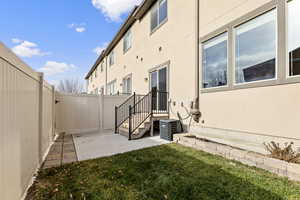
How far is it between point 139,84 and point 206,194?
27.1ft

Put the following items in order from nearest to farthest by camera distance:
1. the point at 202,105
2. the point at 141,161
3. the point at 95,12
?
1. the point at 141,161
2. the point at 202,105
3. the point at 95,12

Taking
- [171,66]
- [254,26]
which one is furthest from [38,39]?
[254,26]

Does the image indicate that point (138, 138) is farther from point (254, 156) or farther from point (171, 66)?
point (254, 156)

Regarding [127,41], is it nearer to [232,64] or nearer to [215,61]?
[215,61]

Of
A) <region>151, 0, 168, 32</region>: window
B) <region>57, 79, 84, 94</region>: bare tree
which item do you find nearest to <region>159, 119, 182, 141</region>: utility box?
<region>151, 0, 168, 32</region>: window

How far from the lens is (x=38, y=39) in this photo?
15.2m

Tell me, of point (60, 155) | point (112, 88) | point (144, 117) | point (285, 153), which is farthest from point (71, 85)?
point (285, 153)

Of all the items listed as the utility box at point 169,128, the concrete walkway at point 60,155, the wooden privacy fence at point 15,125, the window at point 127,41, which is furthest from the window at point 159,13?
the concrete walkway at point 60,155

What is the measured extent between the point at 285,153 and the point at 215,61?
3111mm

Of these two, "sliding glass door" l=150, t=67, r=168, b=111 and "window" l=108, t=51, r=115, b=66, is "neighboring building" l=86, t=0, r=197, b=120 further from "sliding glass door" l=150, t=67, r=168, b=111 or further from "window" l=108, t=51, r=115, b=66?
"window" l=108, t=51, r=115, b=66

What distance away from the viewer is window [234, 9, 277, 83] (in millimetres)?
3820

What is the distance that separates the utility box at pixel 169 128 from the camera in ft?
20.4

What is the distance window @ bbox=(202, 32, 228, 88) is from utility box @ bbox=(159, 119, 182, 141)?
1.77 meters

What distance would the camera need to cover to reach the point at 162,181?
3.01 meters
